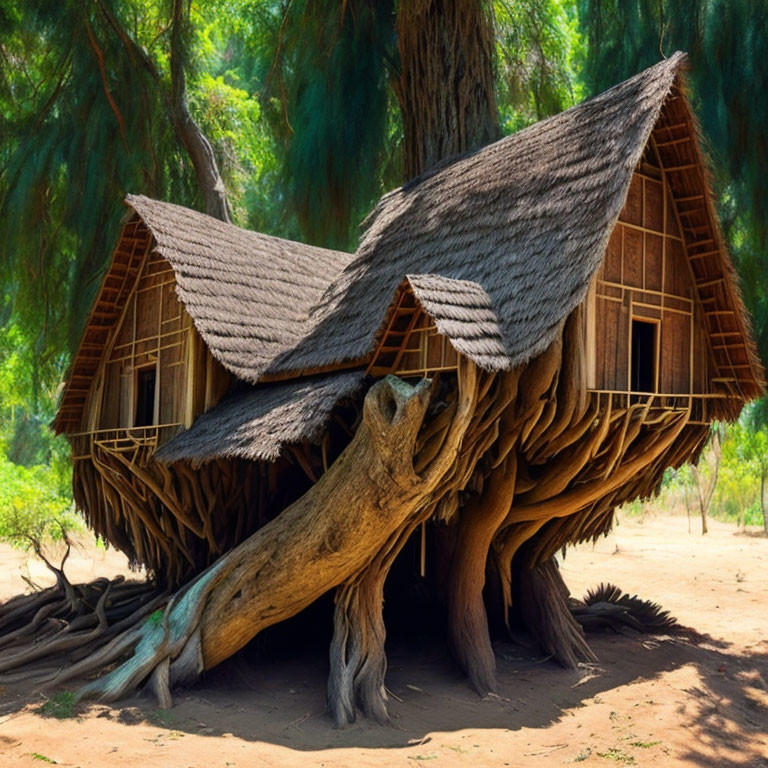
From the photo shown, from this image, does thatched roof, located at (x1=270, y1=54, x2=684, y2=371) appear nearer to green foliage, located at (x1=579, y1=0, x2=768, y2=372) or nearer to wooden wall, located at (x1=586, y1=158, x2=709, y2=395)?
wooden wall, located at (x1=586, y1=158, x2=709, y2=395)

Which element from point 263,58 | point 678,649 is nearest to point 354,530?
point 678,649

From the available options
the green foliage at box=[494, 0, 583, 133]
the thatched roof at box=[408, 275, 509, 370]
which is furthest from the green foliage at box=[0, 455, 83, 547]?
the thatched roof at box=[408, 275, 509, 370]

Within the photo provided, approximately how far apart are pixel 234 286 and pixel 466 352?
3.87 m

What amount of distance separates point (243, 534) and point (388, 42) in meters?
8.04

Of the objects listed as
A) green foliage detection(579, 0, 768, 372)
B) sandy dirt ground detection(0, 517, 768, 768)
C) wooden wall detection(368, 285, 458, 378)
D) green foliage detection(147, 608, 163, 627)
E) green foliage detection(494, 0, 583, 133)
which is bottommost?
sandy dirt ground detection(0, 517, 768, 768)

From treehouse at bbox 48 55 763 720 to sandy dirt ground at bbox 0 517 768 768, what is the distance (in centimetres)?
68

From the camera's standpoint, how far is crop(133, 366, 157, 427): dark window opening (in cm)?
1044

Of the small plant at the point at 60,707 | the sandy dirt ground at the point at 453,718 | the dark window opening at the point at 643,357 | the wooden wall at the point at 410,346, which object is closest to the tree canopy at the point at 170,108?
the dark window opening at the point at 643,357

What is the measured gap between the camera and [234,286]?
34.1 feet

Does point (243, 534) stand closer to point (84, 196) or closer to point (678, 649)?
point (678, 649)

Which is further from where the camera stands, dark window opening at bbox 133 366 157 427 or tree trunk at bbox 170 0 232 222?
tree trunk at bbox 170 0 232 222

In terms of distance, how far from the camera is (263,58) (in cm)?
1661

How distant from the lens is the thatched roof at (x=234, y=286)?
9648 mm

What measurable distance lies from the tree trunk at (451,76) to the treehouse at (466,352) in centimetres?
197
